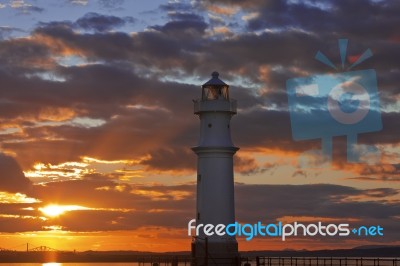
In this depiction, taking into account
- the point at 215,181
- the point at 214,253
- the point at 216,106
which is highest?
the point at 216,106

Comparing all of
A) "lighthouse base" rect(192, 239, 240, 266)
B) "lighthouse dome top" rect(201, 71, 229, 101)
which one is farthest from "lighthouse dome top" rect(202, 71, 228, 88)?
"lighthouse base" rect(192, 239, 240, 266)

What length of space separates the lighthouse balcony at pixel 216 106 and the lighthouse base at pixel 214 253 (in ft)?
31.8

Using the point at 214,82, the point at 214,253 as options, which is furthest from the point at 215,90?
the point at 214,253

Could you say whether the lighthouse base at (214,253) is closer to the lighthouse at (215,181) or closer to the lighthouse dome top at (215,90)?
the lighthouse at (215,181)

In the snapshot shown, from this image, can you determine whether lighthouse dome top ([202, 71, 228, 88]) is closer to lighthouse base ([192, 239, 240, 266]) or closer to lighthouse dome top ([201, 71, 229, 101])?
lighthouse dome top ([201, 71, 229, 101])

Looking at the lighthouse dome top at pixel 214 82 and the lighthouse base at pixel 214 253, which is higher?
the lighthouse dome top at pixel 214 82

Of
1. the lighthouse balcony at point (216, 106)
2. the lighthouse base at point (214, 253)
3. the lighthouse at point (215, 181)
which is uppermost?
the lighthouse balcony at point (216, 106)

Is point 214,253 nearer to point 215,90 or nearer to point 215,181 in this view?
point 215,181

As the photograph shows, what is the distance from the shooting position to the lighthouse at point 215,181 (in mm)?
57438

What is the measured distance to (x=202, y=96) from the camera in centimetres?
5972

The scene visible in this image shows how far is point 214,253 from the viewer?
189 feet

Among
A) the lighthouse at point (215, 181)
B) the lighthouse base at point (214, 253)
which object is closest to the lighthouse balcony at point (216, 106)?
the lighthouse at point (215, 181)

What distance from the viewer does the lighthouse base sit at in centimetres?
5706

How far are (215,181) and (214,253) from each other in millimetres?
5276
